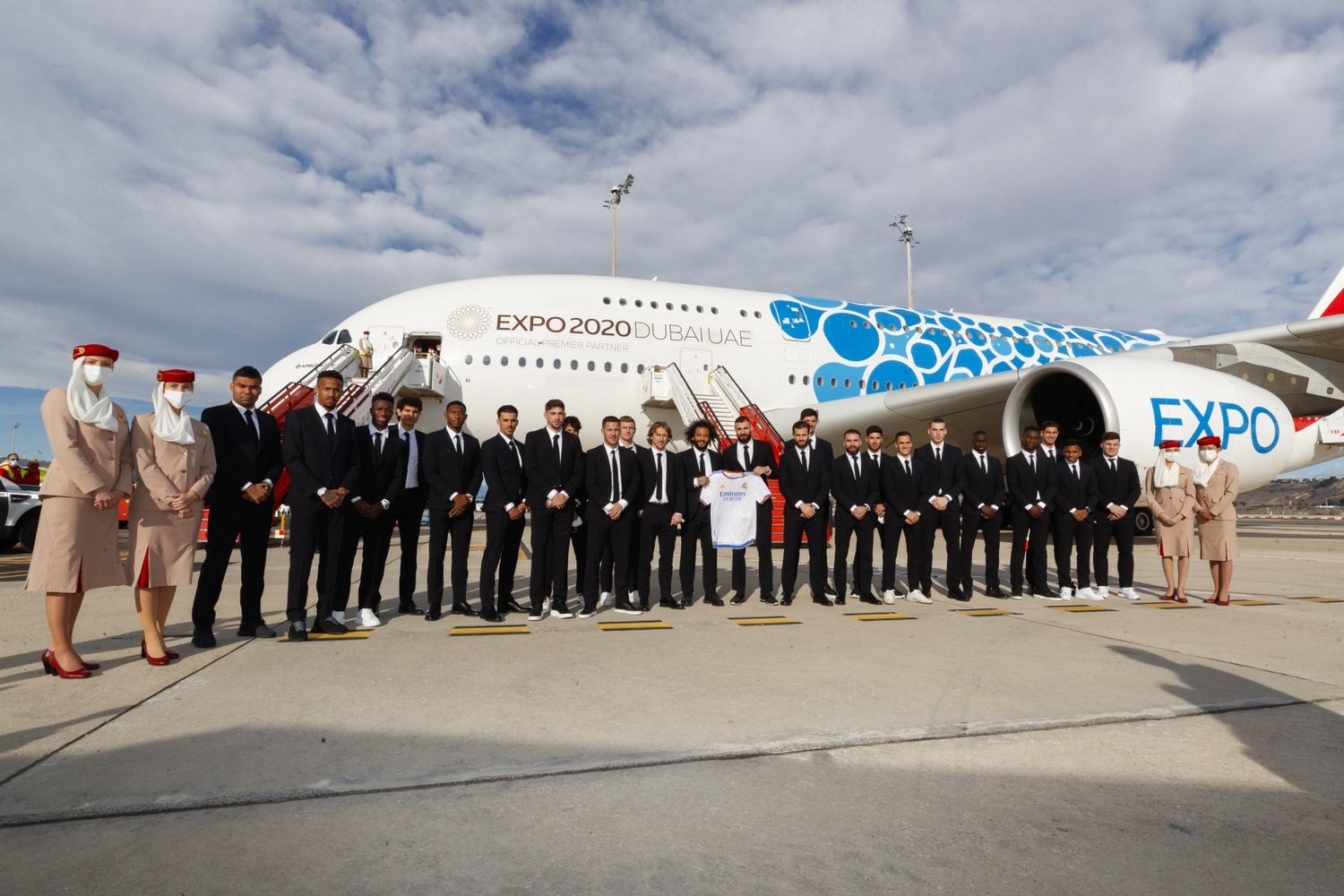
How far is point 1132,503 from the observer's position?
255 inches

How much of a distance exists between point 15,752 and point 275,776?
0.92 metres

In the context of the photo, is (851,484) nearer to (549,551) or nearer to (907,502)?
(907,502)

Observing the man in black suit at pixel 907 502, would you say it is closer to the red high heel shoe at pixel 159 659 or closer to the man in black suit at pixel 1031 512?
the man in black suit at pixel 1031 512

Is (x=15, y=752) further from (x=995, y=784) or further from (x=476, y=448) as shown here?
(x=476, y=448)

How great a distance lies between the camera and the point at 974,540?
20.4ft

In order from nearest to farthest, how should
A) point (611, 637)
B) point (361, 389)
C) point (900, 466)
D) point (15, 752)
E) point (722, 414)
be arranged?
point (15, 752), point (611, 637), point (900, 466), point (361, 389), point (722, 414)

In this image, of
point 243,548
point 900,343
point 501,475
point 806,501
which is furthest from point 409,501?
point 900,343

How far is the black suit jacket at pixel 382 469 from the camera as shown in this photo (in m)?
4.81

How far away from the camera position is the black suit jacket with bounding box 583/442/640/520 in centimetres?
529

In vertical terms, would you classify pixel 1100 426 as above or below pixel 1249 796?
above

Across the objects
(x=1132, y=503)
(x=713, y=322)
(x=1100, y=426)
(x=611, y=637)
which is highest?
(x=713, y=322)

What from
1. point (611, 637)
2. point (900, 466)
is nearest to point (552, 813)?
point (611, 637)

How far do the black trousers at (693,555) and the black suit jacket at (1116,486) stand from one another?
3440 mm

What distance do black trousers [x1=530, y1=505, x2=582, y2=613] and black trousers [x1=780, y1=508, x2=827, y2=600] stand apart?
66.4 inches
